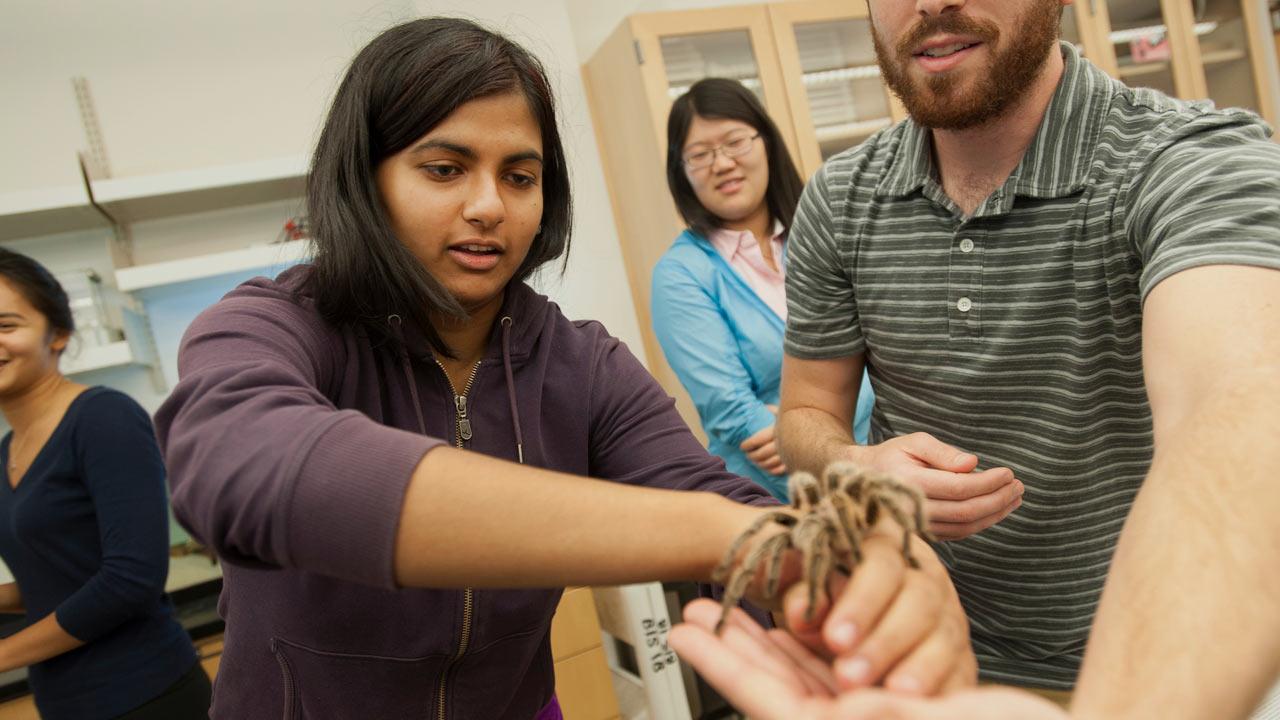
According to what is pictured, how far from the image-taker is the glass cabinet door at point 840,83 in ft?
10.3

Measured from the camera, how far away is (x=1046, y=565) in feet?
3.54

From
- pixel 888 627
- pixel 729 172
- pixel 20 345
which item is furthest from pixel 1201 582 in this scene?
pixel 20 345

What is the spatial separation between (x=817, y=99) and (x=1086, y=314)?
241 centimetres

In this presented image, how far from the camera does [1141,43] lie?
143 inches

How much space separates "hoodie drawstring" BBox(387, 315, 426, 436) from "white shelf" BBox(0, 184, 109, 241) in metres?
2.20

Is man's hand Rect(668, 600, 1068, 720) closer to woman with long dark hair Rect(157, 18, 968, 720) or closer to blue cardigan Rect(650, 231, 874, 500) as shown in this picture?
woman with long dark hair Rect(157, 18, 968, 720)

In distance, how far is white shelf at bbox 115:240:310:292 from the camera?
8.41 feet

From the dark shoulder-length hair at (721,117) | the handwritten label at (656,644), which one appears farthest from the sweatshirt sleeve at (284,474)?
the handwritten label at (656,644)

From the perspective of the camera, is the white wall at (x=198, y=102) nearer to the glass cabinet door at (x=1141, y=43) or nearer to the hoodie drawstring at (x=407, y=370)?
the hoodie drawstring at (x=407, y=370)

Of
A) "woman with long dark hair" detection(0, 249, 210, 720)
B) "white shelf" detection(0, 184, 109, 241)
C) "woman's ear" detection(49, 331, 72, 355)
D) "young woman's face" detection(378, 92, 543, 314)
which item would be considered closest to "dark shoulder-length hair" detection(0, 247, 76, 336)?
"woman's ear" detection(49, 331, 72, 355)

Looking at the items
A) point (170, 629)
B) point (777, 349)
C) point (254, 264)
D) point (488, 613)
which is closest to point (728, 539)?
point (488, 613)

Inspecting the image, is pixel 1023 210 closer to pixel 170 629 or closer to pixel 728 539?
pixel 728 539

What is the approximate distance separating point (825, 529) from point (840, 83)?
3011 mm

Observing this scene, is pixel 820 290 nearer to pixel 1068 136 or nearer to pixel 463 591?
pixel 1068 136
